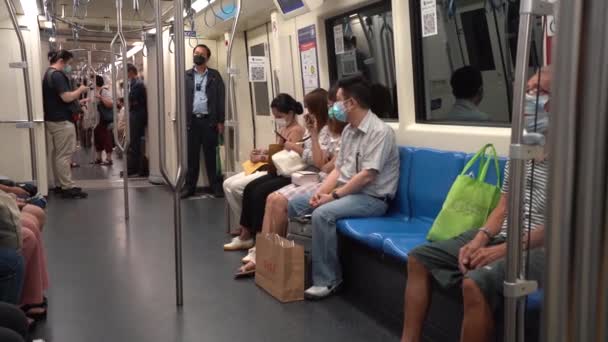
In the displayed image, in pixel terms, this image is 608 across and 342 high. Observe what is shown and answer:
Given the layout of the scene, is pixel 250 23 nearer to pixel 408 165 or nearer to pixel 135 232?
pixel 135 232

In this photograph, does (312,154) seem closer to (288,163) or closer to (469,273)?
(288,163)

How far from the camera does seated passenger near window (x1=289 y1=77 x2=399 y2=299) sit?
344cm

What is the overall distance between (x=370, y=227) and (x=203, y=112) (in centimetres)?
446

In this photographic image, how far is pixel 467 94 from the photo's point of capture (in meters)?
3.70

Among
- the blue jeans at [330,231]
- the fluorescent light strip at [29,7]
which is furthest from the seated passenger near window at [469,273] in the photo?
the fluorescent light strip at [29,7]

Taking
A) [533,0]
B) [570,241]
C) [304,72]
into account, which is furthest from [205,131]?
[570,241]

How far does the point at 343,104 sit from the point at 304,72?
6.63 feet

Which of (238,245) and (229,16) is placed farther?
(229,16)

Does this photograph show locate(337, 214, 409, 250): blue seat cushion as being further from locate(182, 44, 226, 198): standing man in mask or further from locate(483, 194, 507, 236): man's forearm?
locate(182, 44, 226, 198): standing man in mask

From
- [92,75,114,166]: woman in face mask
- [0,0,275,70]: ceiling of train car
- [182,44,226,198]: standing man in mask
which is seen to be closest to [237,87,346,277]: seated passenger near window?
[0,0,275,70]: ceiling of train car

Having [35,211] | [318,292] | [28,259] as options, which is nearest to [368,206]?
[318,292]

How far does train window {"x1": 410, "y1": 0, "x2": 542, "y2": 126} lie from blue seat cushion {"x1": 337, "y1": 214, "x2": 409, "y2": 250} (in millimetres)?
820

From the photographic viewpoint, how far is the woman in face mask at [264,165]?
4.70 m

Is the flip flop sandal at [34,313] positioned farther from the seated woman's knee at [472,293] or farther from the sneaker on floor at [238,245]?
the seated woman's knee at [472,293]
